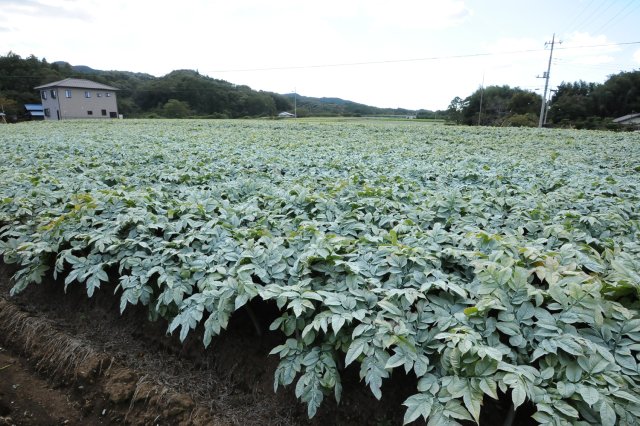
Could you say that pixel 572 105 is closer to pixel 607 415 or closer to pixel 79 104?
pixel 607 415

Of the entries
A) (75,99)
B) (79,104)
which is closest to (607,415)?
(75,99)

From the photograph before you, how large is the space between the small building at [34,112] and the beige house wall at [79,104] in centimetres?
150

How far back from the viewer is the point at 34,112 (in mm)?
49719

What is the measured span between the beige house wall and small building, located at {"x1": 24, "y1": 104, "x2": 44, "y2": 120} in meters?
1.50

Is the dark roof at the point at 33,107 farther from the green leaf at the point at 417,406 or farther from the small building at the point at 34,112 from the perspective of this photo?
the green leaf at the point at 417,406

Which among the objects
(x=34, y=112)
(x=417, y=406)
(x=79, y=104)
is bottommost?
(x=417, y=406)

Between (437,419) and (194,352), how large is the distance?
181cm

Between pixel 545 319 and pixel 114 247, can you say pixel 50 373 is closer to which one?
pixel 114 247

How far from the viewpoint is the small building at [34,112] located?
49.4 m

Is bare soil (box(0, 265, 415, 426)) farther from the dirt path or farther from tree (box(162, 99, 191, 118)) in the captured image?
tree (box(162, 99, 191, 118))

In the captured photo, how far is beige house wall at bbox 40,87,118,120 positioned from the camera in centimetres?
4653

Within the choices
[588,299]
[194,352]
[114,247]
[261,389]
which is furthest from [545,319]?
[114,247]

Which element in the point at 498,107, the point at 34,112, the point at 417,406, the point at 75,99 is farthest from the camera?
the point at 498,107

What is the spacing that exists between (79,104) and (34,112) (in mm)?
7128
